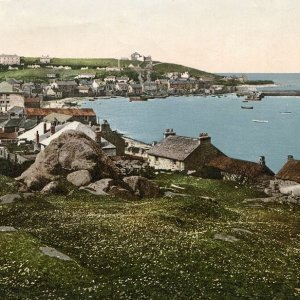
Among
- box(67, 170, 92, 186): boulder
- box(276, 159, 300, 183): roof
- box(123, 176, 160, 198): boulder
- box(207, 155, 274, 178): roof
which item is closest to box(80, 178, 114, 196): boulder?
box(67, 170, 92, 186): boulder

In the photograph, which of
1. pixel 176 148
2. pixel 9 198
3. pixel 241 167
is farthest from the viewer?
pixel 176 148

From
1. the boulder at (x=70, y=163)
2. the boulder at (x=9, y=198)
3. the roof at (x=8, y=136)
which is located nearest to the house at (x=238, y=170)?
the boulder at (x=70, y=163)

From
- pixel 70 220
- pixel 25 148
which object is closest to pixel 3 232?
pixel 70 220

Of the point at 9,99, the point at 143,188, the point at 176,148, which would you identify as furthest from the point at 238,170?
the point at 9,99

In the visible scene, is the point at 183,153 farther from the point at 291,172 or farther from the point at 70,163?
the point at 70,163

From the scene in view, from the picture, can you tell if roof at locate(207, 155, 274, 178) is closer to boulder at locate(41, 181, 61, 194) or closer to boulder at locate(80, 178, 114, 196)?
boulder at locate(80, 178, 114, 196)

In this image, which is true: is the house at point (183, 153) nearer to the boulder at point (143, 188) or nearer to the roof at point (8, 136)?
the boulder at point (143, 188)
